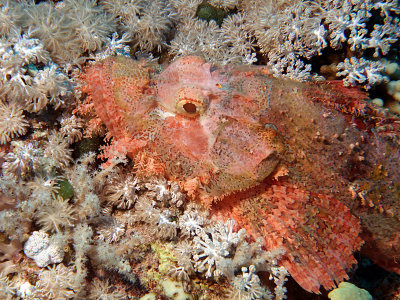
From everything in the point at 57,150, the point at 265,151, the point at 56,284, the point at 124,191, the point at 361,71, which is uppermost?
the point at 361,71

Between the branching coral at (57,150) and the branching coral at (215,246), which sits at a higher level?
the branching coral at (57,150)

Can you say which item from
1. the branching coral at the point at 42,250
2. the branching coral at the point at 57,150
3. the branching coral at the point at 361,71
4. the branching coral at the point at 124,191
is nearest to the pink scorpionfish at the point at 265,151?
the branching coral at the point at 124,191

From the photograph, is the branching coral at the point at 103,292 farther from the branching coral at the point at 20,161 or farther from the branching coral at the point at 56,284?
the branching coral at the point at 20,161

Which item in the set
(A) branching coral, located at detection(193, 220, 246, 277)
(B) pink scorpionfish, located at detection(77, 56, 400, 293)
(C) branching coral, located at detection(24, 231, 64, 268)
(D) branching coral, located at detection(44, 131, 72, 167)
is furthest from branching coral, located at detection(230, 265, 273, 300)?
(D) branching coral, located at detection(44, 131, 72, 167)

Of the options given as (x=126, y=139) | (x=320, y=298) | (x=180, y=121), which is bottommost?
(x=320, y=298)

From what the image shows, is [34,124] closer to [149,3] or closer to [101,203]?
[101,203]

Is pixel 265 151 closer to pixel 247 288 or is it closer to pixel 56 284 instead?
pixel 247 288

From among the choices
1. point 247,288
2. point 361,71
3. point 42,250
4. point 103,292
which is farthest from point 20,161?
point 361,71

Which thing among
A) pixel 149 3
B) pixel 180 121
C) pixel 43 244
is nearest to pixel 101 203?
pixel 43 244
